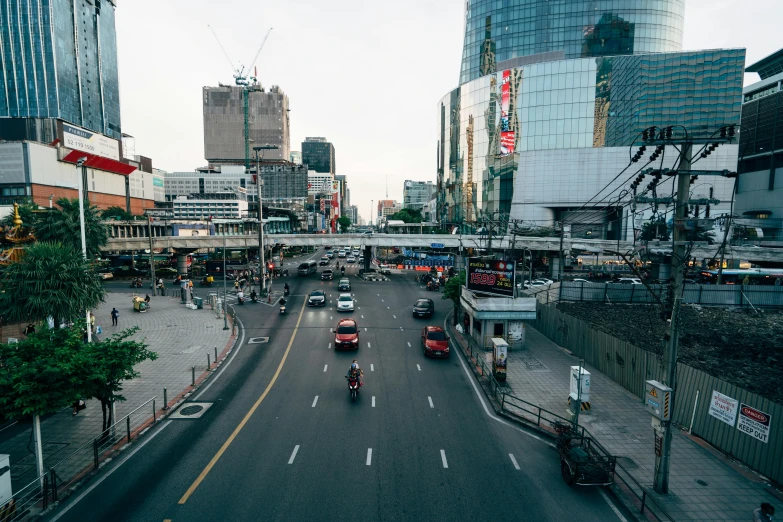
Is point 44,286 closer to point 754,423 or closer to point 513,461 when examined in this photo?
point 513,461

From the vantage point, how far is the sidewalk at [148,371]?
13.7m

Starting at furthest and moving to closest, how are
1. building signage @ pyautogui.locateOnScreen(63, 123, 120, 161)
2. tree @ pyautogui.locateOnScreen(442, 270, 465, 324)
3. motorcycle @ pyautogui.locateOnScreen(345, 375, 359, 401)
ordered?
building signage @ pyautogui.locateOnScreen(63, 123, 120, 161)
tree @ pyautogui.locateOnScreen(442, 270, 465, 324)
motorcycle @ pyautogui.locateOnScreen(345, 375, 359, 401)

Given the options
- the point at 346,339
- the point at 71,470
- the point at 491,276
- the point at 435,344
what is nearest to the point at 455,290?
the point at 491,276

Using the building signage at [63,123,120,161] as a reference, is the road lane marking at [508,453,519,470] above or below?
below

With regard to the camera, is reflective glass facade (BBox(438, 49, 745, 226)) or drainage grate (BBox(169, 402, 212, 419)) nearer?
drainage grate (BBox(169, 402, 212, 419))

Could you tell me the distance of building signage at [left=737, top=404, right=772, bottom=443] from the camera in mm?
12280

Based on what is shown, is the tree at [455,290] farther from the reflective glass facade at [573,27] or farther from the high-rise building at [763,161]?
the reflective glass facade at [573,27]

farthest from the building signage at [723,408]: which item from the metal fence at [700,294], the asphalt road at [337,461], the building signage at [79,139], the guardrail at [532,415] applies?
the building signage at [79,139]

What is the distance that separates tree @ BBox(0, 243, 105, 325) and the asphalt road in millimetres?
7375

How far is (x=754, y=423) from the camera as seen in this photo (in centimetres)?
1270

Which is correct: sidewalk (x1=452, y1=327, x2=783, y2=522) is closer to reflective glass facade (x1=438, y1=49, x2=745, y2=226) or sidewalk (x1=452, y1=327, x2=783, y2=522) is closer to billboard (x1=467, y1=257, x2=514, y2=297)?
billboard (x1=467, y1=257, x2=514, y2=297)

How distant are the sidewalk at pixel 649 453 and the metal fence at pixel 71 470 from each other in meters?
16.6

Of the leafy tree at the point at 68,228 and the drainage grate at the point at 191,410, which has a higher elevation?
the leafy tree at the point at 68,228

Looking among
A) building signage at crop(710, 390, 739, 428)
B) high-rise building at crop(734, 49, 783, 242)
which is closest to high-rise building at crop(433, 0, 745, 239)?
high-rise building at crop(734, 49, 783, 242)
